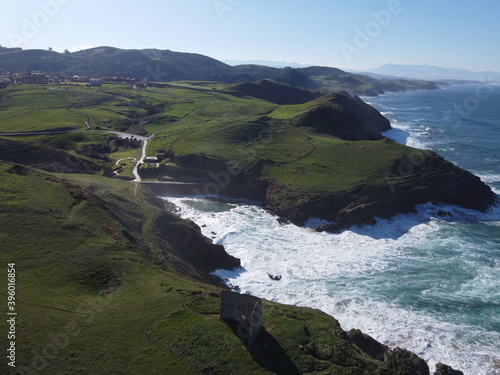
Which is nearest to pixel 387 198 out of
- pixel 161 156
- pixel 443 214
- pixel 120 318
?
pixel 443 214

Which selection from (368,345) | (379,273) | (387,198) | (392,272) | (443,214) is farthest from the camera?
(387,198)

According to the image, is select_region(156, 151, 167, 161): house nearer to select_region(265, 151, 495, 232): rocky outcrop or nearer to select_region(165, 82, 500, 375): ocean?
select_region(165, 82, 500, 375): ocean

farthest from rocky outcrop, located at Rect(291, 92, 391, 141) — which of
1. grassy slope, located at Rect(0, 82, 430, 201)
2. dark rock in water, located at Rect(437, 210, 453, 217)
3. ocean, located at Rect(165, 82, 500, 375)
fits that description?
dark rock in water, located at Rect(437, 210, 453, 217)

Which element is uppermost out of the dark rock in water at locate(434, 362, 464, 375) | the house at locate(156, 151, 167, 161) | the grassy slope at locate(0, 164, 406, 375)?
the house at locate(156, 151, 167, 161)

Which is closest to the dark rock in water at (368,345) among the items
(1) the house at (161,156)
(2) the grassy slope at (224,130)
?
(2) the grassy slope at (224,130)

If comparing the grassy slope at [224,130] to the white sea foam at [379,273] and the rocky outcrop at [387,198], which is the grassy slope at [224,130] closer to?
the rocky outcrop at [387,198]

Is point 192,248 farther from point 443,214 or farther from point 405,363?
point 443,214
